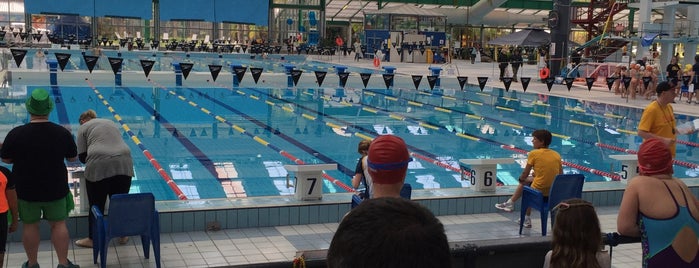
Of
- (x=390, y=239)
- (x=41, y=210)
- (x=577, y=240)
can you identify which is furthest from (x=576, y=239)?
(x=41, y=210)

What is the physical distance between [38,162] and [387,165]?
2.85 meters

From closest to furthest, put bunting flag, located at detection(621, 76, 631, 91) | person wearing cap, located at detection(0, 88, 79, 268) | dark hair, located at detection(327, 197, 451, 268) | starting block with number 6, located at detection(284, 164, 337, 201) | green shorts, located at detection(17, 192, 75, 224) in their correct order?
dark hair, located at detection(327, 197, 451, 268)
person wearing cap, located at detection(0, 88, 79, 268)
green shorts, located at detection(17, 192, 75, 224)
starting block with number 6, located at detection(284, 164, 337, 201)
bunting flag, located at detection(621, 76, 631, 91)

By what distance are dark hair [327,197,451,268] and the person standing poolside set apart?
4372mm

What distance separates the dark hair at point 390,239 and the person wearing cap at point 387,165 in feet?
4.13

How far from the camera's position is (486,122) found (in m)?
14.7

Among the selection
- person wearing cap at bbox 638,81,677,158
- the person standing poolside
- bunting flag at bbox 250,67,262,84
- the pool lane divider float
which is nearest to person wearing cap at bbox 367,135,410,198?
the person standing poolside

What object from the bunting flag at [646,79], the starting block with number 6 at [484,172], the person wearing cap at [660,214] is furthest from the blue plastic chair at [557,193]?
the bunting flag at [646,79]

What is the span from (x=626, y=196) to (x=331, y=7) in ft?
146

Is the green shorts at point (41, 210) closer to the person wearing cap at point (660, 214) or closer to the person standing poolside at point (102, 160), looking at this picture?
the person standing poolside at point (102, 160)

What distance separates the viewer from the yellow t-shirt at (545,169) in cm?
592

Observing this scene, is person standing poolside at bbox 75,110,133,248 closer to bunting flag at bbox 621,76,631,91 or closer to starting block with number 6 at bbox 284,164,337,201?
starting block with number 6 at bbox 284,164,337,201

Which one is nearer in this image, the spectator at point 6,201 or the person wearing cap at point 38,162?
the spectator at point 6,201

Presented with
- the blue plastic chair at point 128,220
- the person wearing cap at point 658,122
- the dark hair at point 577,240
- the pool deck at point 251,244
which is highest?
the person wearing cap at point 658,122

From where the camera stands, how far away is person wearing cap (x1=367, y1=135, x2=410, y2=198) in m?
2.39
